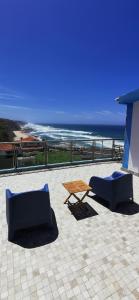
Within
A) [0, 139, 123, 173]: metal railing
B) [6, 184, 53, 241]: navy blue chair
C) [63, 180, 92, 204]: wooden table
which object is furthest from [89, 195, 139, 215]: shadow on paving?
[0, 139, 123, 173]: metal railing

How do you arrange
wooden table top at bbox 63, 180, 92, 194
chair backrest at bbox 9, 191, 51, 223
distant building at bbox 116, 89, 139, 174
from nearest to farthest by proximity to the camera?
1. chair backrest at bbox 9, 191, 51, 223
2. wooden table top at bbox 63, 180, 92, 194
3. distant building at bbox 116, 89, 139, 174

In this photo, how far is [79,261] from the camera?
6.99 feet

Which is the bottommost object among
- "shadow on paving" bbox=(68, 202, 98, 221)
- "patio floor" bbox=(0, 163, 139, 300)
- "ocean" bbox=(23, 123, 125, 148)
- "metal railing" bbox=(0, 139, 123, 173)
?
"patio floor" bbox=(0, 163, 139, 300)

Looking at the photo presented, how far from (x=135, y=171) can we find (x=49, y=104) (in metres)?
97.8

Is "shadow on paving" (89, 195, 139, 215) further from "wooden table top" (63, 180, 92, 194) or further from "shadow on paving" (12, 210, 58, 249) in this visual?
"shadow on paving" (12, 210, 58, 249)

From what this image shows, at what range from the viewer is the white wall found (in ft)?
18.6

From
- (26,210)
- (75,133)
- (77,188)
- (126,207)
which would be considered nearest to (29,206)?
(26,210)

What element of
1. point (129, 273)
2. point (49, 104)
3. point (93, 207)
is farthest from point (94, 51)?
point (49, 104)

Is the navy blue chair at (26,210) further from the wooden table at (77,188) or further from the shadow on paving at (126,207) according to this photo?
the shadow on paving at (126,207)

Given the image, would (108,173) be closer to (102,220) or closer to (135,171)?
(135,171)

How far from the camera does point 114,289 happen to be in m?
1.77

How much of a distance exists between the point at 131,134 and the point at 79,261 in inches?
188

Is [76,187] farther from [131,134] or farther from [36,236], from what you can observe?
[131,134]

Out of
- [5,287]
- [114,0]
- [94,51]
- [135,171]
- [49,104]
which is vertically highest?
[49,104]
